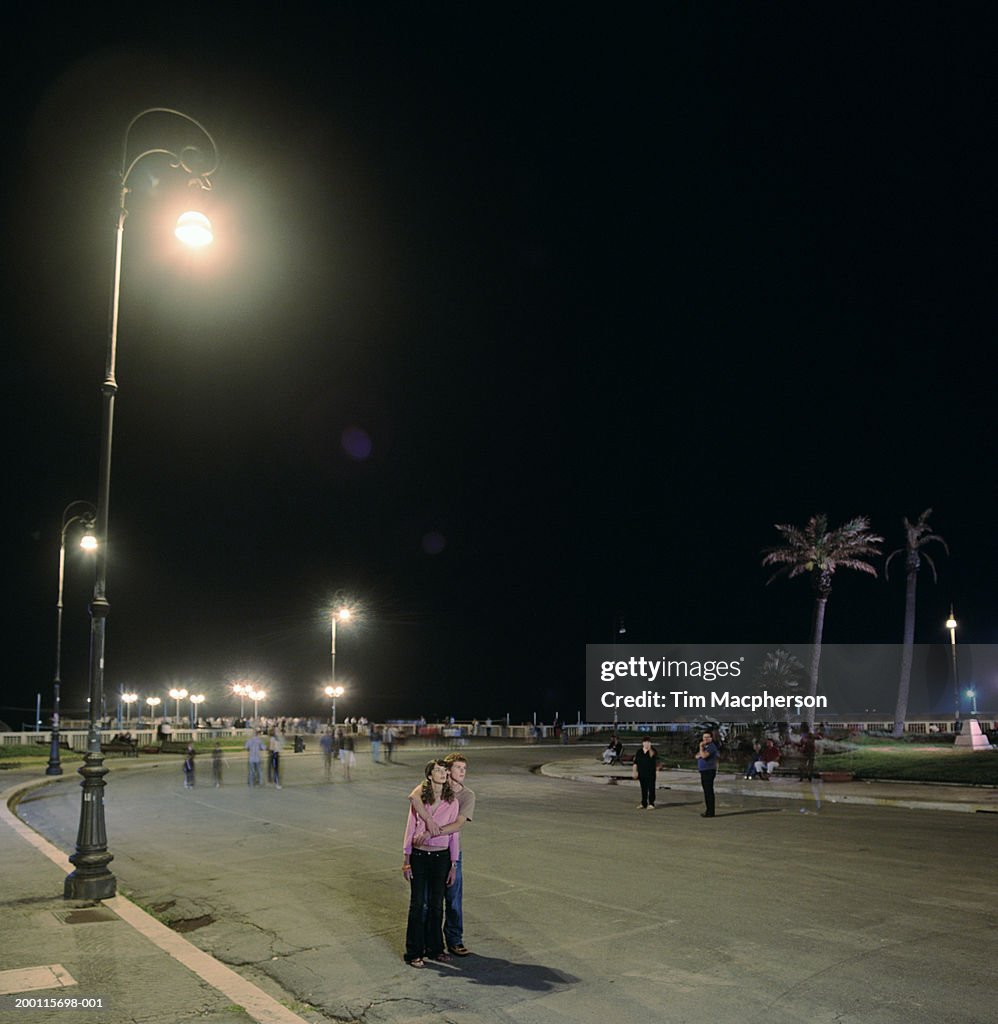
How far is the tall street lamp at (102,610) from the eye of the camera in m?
9.77

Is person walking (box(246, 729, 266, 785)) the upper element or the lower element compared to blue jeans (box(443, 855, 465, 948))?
lower

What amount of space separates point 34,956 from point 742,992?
5696 millimetres

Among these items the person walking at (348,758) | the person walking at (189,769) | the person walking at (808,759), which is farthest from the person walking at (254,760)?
the person walking at (808,759)

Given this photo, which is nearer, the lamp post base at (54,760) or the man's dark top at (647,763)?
the man's dark top at (647,763)

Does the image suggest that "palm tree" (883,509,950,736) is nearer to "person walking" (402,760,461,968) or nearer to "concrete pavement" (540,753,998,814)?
"concrete pavement" (540,753,998,814)

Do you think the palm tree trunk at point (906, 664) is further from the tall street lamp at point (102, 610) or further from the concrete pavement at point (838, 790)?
the tall street lamp at point (102, 610)

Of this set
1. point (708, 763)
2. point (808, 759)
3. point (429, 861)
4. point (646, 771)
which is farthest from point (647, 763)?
point (429, 861)

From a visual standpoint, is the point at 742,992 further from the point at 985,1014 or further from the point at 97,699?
the point at 97,699

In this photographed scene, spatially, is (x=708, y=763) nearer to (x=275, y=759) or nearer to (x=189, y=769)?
(x=275, y=759)

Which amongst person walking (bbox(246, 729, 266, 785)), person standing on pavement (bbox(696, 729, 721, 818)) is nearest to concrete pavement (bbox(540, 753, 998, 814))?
person standing on pavement (bbox(696, 729, 721, 818))

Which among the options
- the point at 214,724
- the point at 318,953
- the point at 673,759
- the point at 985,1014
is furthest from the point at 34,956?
the point at 214,724

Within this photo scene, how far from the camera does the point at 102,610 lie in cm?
1124

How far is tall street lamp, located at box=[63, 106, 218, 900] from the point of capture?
977 cm

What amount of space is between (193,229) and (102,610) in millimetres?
4874
